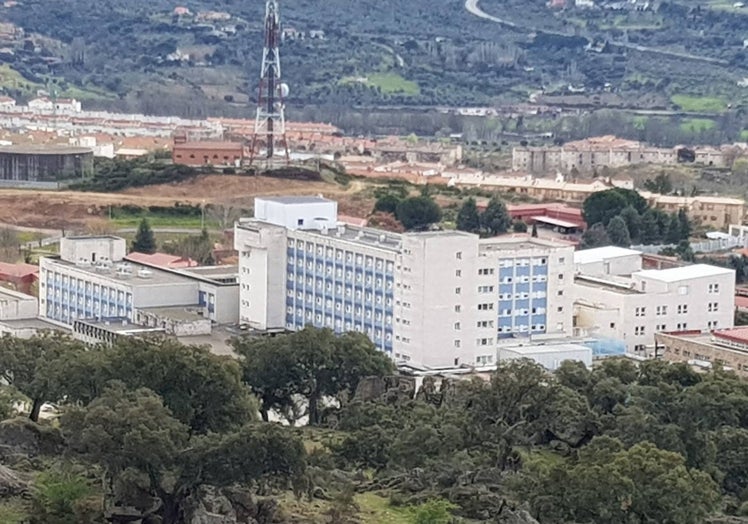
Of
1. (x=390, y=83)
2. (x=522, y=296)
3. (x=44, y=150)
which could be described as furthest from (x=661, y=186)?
(x=390, y=83)

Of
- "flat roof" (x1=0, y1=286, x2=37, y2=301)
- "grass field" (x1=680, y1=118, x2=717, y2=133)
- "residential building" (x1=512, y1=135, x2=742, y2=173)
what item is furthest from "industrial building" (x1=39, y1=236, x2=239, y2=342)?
"grass field" (x1=680, y1=118, x2=717, y2=133)

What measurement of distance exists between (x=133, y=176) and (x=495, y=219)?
448 inches

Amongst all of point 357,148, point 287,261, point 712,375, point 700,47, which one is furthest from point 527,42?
point 712,375

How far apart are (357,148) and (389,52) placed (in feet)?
115

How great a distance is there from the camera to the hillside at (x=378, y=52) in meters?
102

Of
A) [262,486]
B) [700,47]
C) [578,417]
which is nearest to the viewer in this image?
[262,486]

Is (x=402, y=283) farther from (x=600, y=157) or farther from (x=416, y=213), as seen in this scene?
(x=600, y=157)

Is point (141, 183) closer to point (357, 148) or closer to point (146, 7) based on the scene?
point (357, 148)

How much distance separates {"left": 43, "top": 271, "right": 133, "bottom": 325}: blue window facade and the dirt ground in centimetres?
1359

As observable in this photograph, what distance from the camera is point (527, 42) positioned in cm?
12100

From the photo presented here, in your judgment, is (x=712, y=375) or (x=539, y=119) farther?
(x=539, y=119)

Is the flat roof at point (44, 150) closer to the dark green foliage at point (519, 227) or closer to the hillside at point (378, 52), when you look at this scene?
the dark green foliage at point (519, 227)

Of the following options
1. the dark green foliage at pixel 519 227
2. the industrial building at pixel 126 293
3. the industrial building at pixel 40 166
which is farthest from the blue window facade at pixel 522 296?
the industrial building at pixel 40 166

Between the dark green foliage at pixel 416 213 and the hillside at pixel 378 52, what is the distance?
3816cm
